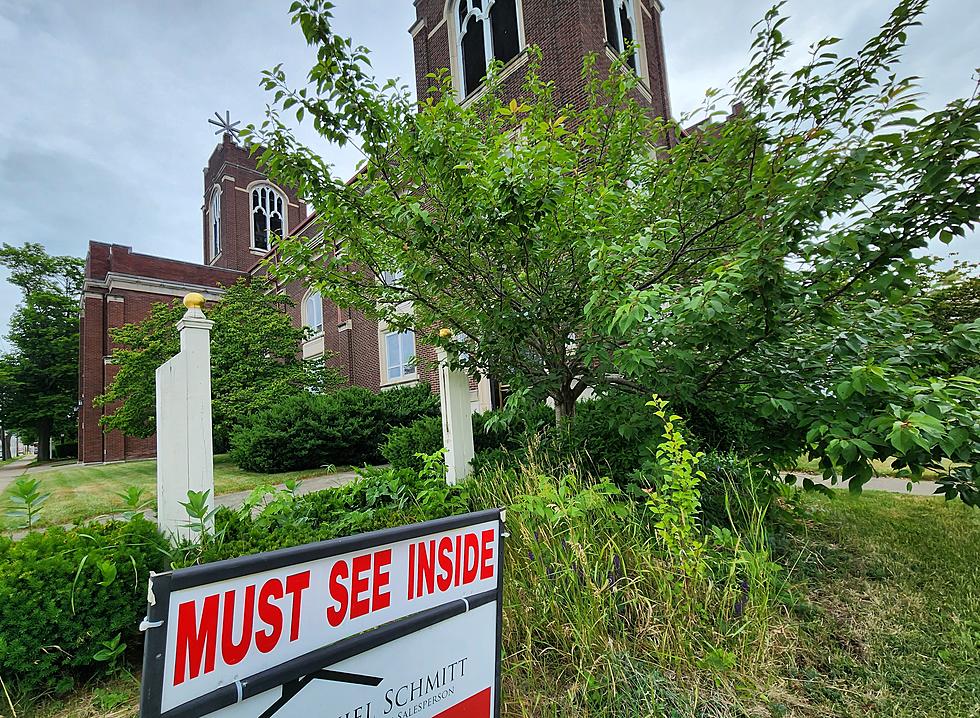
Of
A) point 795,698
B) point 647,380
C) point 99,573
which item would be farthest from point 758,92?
point 99,573

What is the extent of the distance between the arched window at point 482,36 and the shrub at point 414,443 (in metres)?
10.2

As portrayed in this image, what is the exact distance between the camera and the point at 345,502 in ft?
11.4

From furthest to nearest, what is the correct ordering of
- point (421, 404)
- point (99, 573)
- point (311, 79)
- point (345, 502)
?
1. point (421, 404)
2. point (345, 502)
3. point (311, 79)
4. point (99, 573)

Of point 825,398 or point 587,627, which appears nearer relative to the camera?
point 587,627

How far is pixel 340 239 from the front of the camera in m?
Result: 4.25

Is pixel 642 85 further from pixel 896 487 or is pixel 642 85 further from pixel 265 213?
pixel 265 213

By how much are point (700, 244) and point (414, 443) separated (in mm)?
3507

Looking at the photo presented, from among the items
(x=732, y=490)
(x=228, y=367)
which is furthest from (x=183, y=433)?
Result: (x=228, y=367)

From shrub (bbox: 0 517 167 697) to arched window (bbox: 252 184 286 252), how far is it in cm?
2851

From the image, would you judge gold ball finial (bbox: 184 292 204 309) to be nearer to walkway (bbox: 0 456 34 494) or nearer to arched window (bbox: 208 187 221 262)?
walkway (bbox: 0 456 34 494)

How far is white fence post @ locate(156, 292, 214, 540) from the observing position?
2.73 m

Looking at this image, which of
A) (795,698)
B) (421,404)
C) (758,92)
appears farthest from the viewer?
(421,404)

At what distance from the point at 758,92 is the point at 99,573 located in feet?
14.1

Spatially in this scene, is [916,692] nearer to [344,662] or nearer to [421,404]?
[344,662]
